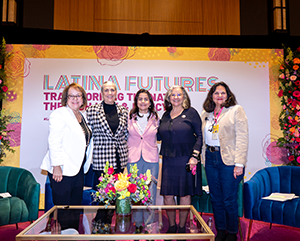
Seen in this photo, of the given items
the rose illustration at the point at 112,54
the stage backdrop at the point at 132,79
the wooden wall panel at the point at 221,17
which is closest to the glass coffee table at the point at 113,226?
the stage backdrop at the point at 132,79

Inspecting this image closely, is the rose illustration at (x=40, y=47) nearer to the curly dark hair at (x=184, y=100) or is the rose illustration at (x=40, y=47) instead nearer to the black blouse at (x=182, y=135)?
the curly dark hair at (x=184, y=100)

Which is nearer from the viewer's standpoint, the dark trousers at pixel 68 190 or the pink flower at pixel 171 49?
the dark trousers at pixel 68 190

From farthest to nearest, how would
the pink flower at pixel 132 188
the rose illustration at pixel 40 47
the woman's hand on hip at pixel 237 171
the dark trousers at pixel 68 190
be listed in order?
the rose illustration at pixel 40 47
the woman's hand on hip at pixel 237 171
the dark trousers at pixel 68 190
the pink flower at pixel 132 188

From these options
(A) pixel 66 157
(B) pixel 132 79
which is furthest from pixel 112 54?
(A) pixel 66 157

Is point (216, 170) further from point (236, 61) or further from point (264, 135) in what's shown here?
point (236, 61)

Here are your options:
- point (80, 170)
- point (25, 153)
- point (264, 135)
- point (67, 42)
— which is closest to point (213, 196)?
point (80, 170)

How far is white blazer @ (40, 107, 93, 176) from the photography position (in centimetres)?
229

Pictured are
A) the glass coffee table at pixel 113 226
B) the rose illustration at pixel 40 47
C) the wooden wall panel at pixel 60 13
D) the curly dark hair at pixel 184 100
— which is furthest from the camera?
the wooden wall panel at pixel 60 13

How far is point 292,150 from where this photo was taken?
4.11m

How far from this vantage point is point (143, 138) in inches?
111

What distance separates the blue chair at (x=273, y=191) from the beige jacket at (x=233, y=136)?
0.56 m

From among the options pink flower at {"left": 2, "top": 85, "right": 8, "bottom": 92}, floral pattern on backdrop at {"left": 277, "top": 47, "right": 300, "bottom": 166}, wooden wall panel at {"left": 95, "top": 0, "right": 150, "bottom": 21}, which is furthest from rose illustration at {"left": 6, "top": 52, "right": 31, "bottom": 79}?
floral pattern on backdrop at {"left": 277, "top": 47, "right": 300, "bottom": 166}

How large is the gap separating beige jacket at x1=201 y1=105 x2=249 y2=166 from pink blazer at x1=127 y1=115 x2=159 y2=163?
2.48 feet

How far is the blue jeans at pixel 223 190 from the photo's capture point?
249cm
